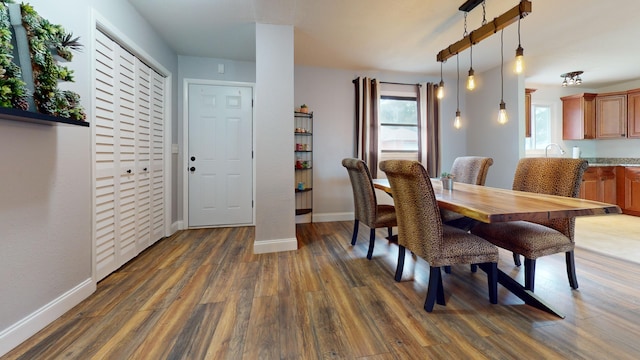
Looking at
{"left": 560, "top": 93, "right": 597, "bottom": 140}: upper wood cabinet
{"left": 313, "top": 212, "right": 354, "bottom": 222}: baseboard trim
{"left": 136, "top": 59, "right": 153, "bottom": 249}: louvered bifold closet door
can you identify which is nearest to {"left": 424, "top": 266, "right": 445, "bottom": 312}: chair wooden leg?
{"left": 313, "top": 212, "right": 354, "bottom": 222}: baseboard trim

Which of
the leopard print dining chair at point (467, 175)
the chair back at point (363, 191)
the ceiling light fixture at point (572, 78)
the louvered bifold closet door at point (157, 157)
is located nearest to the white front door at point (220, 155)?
the louvered bifold closet door at point (157, 157)

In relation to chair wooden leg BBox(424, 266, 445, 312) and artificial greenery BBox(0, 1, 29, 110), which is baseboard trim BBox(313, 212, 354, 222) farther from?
artificial greenery BBox(0, 1, 29, 110)

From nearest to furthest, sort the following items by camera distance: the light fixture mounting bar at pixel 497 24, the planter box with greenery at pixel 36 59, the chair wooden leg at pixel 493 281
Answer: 1. the planter box with greenery at pixel 36 59
2. the chair wooden leg at pixel 493 281
3. the light fixture mounting bar at pixel 497 24

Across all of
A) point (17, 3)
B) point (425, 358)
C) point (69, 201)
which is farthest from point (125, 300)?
point (425, 358)

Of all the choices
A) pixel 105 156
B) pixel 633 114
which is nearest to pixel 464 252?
pixel 105 156

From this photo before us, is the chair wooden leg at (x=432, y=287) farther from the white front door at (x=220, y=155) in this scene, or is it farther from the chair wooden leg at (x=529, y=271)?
the white front door at (x=220, y=155)

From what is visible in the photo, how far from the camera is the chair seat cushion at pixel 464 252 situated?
159cm

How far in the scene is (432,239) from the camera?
160cm

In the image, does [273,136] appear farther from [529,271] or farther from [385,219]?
[529,271]

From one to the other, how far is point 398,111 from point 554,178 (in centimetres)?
273

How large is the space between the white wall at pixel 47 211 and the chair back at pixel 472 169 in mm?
3521

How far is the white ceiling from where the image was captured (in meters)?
2.43

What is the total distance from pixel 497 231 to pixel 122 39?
349 cm

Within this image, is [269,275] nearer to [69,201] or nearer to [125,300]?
[125,300]
